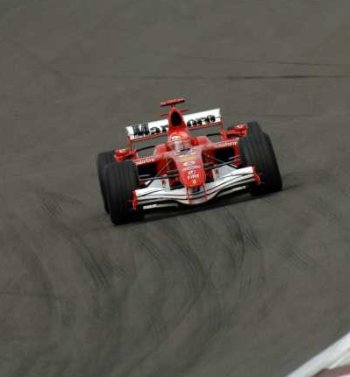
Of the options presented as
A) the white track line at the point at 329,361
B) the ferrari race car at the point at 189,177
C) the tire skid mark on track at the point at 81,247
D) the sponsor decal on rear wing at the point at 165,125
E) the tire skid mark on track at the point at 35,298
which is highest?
the sponsor decal on rear wing at the point at 165,125

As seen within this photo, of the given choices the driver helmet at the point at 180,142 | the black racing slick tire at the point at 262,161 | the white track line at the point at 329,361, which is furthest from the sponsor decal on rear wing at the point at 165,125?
the white track line at the point at 329,361

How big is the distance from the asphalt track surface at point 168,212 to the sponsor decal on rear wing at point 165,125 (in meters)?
1.13

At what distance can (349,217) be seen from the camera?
1535 cm

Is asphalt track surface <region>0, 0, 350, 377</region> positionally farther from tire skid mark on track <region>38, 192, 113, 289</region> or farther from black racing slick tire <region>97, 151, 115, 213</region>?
black racing slick tire <region>97, 151, 115, 213</region>

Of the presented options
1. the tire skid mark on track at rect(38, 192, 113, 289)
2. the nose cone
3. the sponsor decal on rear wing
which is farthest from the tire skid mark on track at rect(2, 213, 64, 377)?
the sponsor decal on rear wing

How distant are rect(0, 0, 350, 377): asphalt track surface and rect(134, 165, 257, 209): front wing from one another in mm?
275

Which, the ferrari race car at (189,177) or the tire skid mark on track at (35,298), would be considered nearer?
the tire skid mark on track at (35,298)

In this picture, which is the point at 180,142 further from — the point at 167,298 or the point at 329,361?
the point at 329,361

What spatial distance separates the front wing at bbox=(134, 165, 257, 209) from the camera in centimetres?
1634

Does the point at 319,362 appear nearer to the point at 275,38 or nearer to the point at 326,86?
the point at 326,86

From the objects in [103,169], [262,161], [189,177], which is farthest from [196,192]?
[103,169]

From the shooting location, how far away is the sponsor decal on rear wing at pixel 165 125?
18.9 m

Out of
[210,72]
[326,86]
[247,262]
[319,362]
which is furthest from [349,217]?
[210,72]

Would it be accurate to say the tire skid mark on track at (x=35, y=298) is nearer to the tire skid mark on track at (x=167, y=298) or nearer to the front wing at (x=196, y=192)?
the tire skid mark on track at (x=167, y=298)
